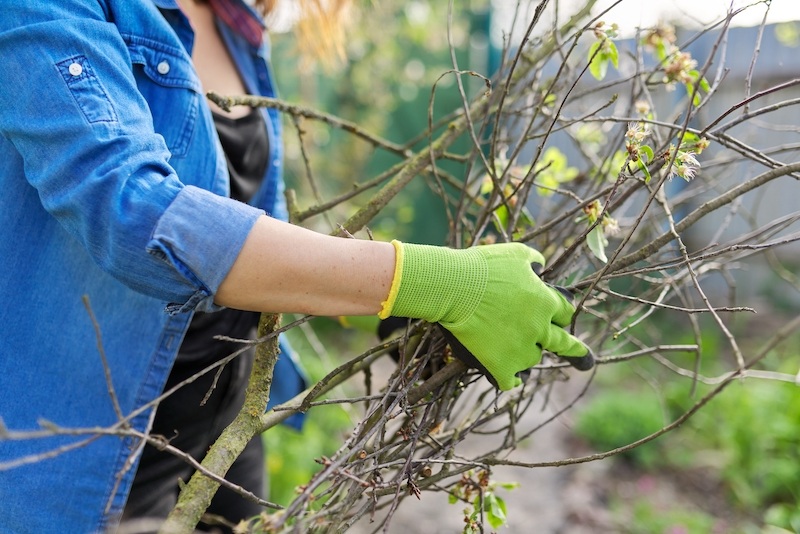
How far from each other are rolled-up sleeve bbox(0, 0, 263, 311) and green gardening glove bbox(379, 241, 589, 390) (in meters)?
0.26

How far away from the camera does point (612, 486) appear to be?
390 cm

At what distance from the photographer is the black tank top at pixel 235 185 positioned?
153 centimetres

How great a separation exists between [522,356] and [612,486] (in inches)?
118

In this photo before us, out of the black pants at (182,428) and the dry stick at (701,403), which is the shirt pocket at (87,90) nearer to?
the black pants at (182,428)

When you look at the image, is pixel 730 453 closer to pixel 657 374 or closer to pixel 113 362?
pixel 657 374

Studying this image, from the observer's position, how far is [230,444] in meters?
1.12

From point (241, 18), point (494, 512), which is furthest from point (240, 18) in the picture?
point (494, 512)

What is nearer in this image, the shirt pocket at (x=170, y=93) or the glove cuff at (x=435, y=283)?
the glove cuff at (x=435, y=283)

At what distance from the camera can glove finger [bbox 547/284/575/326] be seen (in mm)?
1239

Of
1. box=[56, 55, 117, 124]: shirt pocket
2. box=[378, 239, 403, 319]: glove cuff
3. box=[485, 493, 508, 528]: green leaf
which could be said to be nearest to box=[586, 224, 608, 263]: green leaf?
box=[378, 239, 403, 319]: glove cuff

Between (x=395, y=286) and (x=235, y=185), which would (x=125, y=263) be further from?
(x=235, y=185)

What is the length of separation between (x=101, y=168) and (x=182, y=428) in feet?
2.45

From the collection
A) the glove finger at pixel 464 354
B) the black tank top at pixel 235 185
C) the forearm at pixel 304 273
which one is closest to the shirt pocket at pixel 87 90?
the forearm at pixel 304 273

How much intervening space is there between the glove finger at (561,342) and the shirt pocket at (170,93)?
2.39ft
